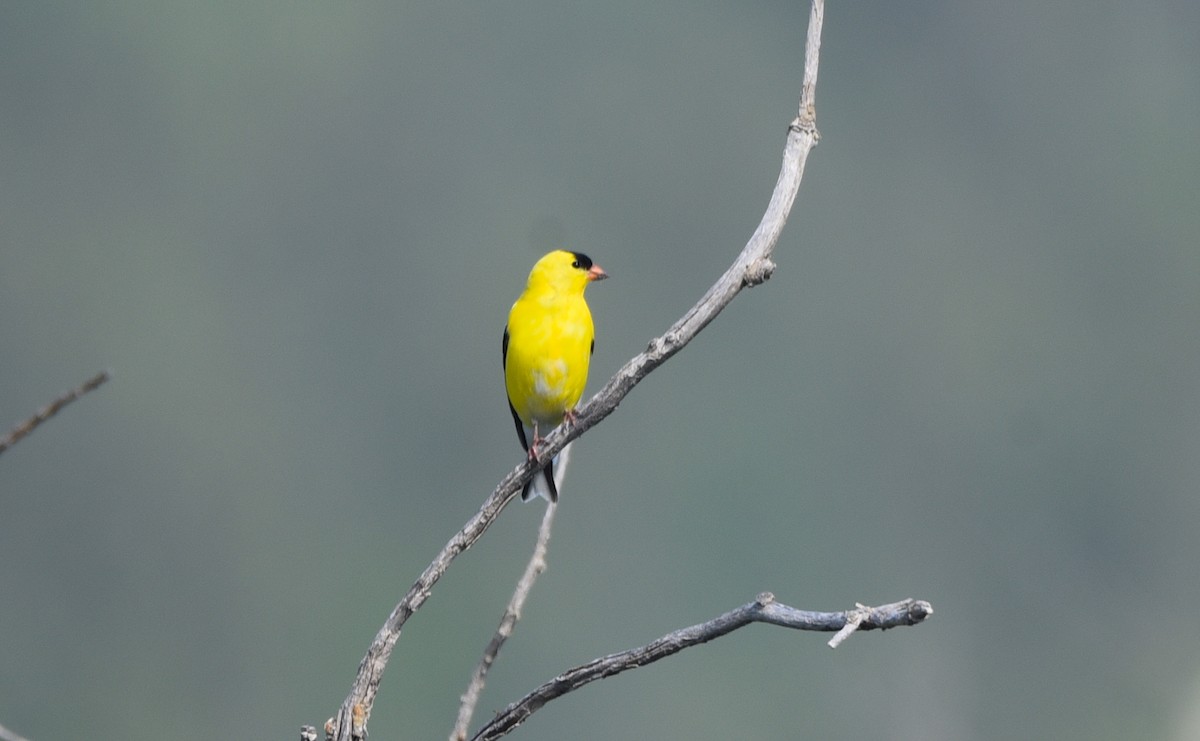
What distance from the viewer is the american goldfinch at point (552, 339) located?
3.67 metres

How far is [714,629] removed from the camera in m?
2.14

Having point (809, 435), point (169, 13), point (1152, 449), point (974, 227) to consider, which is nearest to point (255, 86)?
point (169, 13)

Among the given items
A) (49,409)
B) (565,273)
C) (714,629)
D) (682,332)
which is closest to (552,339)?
(565,273)

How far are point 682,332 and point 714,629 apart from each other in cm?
51

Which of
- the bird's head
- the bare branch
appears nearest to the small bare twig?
the bare branch

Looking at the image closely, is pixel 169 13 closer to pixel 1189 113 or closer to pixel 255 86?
pixel 255 86

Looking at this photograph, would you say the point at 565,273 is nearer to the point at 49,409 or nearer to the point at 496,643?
the point at 496,643

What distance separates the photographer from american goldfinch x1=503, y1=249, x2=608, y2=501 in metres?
3.67

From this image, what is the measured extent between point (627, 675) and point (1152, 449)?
6317 millimetres

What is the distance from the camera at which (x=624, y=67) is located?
1342 cm

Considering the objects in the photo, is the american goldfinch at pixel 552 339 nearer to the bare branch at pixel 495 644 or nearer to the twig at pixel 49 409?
the bare branch at pixel 495 644

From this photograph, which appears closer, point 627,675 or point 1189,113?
point 627,675

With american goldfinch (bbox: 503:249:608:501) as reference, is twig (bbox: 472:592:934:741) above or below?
below

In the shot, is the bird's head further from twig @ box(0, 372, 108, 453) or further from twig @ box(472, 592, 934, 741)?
twig @ box(0, 372, 108, 453)
